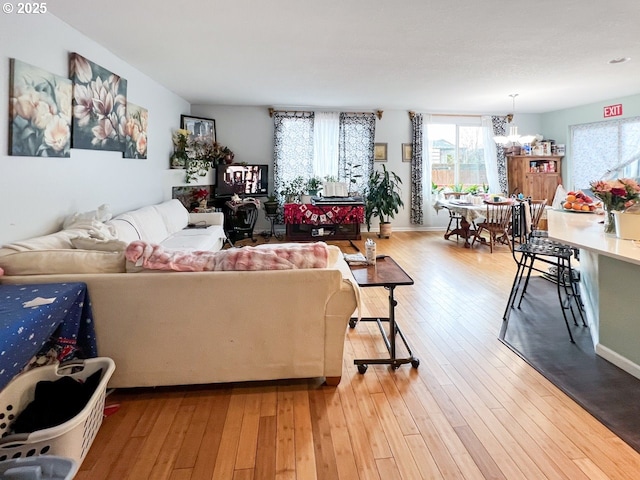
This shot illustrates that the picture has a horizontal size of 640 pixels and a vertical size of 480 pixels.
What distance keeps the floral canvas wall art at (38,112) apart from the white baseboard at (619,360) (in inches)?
160

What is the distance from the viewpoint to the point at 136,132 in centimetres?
434

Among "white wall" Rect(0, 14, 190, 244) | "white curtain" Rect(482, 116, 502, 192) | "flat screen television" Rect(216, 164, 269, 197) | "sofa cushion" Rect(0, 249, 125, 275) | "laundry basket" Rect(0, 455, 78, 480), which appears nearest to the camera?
"laundry basket" Rect(0, 455, 78, 480)

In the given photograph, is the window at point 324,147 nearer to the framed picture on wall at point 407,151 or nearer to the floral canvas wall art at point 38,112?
the framed picture on wall at point 407,151

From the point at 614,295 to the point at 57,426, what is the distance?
3.06 m

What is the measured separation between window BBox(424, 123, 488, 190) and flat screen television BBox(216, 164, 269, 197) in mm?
3438

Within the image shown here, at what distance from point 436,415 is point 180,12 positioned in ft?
10.6

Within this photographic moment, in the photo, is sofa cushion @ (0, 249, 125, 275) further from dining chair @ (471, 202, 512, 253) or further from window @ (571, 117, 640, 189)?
window @ (571, 117, 640, 189)

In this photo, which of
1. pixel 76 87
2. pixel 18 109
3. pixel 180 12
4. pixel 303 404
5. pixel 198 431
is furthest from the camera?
pixel 76 87

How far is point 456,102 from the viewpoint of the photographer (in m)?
6.73

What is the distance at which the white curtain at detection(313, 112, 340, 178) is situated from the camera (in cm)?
732

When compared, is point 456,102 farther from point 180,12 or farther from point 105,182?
point 105,182

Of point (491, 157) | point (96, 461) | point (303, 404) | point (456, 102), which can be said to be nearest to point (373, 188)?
point (456, 102)

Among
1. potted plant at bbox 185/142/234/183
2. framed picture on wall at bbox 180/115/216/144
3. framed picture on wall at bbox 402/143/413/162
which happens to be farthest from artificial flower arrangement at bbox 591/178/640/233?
framed picture on wall at bbox 180/115/216/144

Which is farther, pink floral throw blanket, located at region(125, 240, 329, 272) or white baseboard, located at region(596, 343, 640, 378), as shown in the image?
white baseboard, located at region(596, 343, 640, 378)
